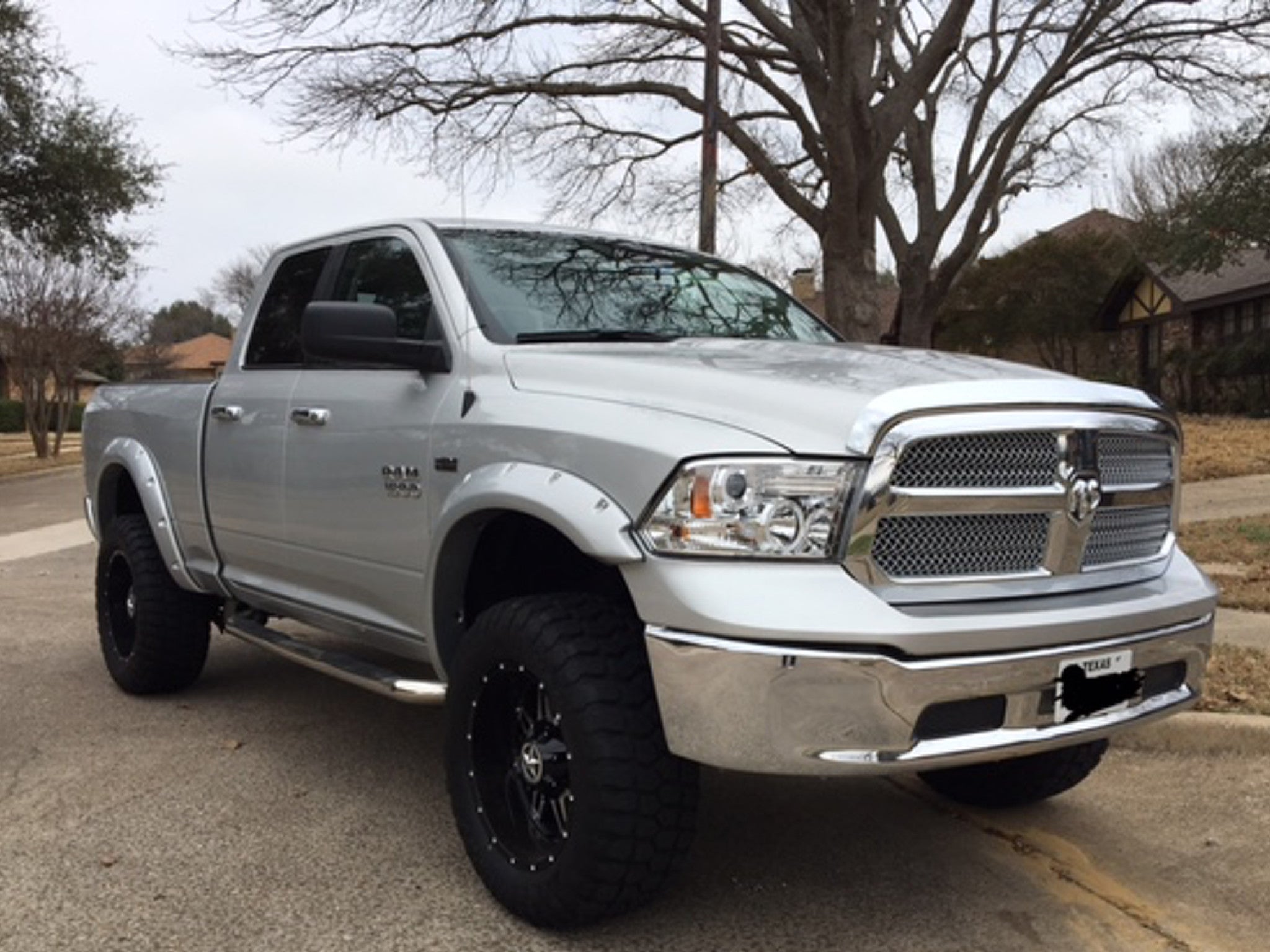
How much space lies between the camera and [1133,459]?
10.7ft

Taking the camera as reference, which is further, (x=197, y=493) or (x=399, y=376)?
(x=197, y=493)

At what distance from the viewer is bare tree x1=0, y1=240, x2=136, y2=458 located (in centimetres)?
2516

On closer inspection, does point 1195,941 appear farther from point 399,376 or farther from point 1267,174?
point 1267,174

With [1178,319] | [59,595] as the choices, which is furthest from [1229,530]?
[1178,319]

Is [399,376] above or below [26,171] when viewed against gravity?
below

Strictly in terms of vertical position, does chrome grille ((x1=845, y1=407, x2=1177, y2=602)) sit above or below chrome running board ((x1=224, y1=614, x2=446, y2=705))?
above

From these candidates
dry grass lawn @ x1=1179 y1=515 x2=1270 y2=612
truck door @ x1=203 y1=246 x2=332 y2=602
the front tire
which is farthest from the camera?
dry grass lawn @ x1=1179 y1=515 x2=1270 y2=612

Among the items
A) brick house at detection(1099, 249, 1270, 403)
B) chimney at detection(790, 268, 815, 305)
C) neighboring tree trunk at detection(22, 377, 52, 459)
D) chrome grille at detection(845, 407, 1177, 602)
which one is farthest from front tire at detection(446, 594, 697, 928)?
chimney at detection(790, 268, 815, 305)

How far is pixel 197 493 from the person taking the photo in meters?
4.99

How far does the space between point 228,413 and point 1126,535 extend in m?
3.26

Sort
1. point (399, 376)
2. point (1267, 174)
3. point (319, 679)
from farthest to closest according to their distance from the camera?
1. point (1267, 174)
2. point (319, 679)
3. point (399, 376)

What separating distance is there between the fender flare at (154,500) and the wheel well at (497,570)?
196 cm

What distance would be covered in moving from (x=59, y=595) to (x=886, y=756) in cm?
726

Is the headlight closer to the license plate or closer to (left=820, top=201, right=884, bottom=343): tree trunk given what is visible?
the license plate
